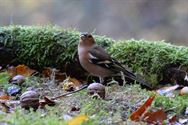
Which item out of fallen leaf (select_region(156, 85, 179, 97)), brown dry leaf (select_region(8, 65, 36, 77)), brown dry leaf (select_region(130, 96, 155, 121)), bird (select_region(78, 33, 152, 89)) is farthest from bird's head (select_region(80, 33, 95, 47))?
brown dry leaf (select_region(130, 96, 155, 121))

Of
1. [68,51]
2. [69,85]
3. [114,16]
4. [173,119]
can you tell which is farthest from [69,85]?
[114,16]

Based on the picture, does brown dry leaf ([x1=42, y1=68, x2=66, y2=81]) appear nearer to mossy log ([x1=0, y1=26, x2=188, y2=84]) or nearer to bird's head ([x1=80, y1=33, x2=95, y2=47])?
mossy log ([x1=0, y1=26, x2=188, y2=84])

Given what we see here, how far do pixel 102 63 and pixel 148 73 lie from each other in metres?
0.42

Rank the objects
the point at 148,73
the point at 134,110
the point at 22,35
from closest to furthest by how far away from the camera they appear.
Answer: the point at 134,110 < the point at 148,73 < the point at 22,35

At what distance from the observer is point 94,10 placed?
49.8ft

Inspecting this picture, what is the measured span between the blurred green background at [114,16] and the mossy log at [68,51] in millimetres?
8264

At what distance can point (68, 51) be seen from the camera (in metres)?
5.29

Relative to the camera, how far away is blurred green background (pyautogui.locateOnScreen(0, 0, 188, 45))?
14.4m

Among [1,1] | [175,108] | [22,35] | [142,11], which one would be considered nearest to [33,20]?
[1,1]

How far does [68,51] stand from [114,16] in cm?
1043

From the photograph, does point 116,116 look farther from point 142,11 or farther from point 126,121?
point 142,11

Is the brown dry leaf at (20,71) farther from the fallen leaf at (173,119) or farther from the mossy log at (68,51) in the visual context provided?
the fallen leaf at (173,119)

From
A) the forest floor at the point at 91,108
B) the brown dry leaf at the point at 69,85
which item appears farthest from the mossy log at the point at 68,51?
the forest floor at the point at 91,108

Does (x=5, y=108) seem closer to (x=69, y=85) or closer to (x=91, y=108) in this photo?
(x=91, y=108)
